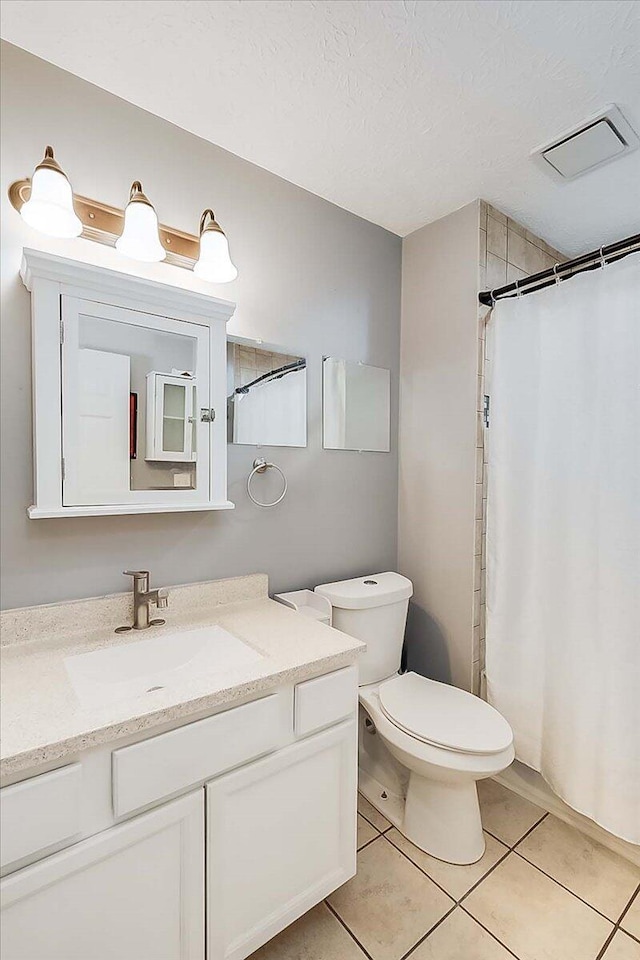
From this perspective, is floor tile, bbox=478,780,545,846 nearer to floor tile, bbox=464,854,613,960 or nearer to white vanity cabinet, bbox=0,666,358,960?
floor tile, bbox=464,854,613,960

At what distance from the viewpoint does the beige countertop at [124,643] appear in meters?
0.85

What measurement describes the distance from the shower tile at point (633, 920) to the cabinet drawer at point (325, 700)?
3.23 ft

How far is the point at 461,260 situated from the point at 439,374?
0.46 meters

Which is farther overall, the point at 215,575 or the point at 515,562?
the point at 515,562

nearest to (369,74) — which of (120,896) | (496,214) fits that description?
(496,214)

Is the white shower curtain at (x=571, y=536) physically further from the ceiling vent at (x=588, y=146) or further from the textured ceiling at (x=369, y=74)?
the textured ceiling at (x=369, y=74)

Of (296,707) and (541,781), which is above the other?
(296,707)

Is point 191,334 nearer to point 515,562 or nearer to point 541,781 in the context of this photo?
point 515,562

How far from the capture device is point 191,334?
1453 millimetres

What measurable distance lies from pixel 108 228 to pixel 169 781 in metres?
1.43

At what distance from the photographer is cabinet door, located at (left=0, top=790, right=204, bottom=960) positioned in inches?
32.1

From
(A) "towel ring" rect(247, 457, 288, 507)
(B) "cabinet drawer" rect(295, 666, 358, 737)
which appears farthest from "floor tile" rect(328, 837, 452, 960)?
(A) "towel ring" rect(247, 457, 288, 507)

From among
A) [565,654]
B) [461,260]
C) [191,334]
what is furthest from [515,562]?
[191,334]

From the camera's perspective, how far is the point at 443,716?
1.53 meters
